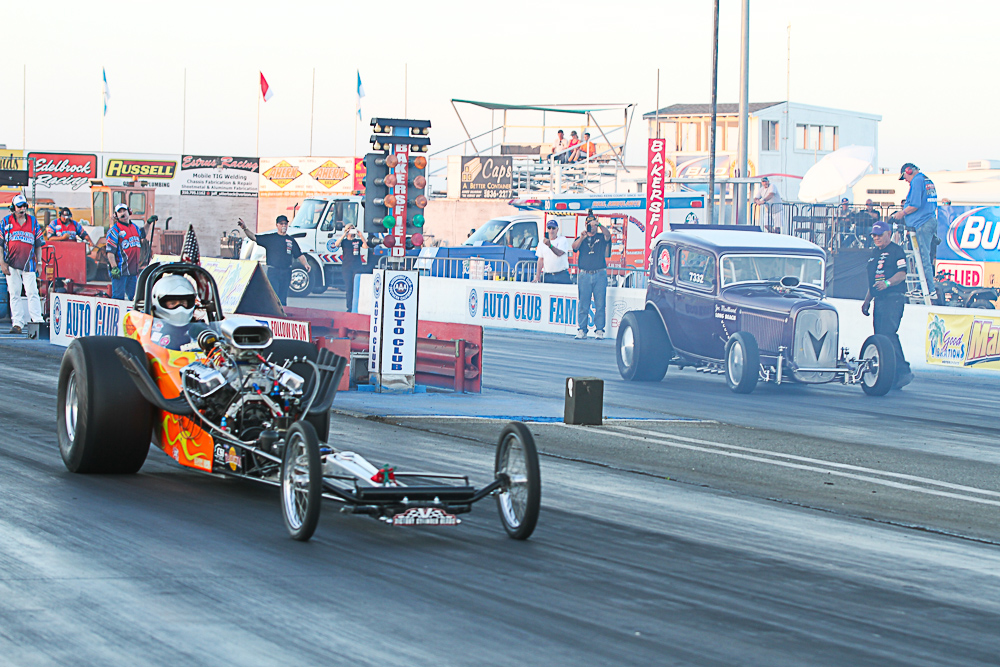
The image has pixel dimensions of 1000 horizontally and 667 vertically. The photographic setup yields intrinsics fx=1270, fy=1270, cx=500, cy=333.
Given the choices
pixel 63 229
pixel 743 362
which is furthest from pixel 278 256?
pixel 743 362

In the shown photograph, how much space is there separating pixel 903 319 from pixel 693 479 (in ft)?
35.1

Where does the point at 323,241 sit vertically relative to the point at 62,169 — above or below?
below

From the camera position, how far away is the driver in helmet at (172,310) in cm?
834

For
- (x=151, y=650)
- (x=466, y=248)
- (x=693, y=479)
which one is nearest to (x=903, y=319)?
(x=693, y=479)

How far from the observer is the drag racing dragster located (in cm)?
→ 647

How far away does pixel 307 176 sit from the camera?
51.0 meters

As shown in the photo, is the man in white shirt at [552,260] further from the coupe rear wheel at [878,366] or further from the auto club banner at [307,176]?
the auto club banner at [307,176]

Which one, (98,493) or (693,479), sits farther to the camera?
(693,479)

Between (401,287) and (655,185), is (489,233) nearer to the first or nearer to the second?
(655,185)

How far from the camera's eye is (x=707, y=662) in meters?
4.83

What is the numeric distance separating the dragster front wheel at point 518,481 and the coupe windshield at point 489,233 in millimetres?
23003

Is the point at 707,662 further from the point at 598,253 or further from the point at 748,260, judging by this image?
the point at 598,253

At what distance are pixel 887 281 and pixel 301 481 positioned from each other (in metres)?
12.2

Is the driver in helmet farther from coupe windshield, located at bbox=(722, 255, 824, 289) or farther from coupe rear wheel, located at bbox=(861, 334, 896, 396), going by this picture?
coupe rear wheel, located at bbox=(861, 334, 896, 396)
